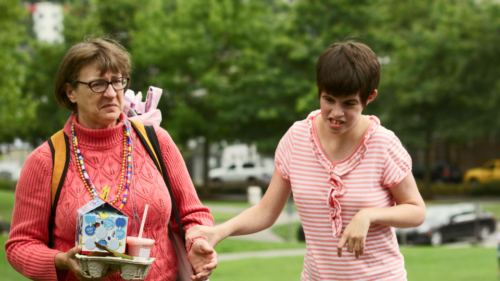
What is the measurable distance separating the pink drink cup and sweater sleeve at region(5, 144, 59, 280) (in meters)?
0.37

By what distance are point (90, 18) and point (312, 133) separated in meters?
31.1

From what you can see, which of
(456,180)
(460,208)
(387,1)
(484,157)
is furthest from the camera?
(484,157)

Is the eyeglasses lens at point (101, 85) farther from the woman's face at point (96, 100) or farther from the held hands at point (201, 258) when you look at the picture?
the held hands at point (201, 258)

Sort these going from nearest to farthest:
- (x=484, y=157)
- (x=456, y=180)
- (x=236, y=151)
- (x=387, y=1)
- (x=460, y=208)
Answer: (x=460, y=208), (x=387, y=1), (x=456, y=180), (x=484, y=157), (x=236, y=151)

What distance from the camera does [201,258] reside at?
2912 millimetres

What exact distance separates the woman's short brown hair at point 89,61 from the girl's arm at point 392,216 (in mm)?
1316

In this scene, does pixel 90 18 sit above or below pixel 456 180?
above

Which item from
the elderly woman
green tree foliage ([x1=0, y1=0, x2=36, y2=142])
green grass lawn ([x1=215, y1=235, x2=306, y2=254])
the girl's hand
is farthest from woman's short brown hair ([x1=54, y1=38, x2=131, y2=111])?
green tree foliage ([x1=0, y1=0, x2=36, y2=142])

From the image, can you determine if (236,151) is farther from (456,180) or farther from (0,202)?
(0,202)

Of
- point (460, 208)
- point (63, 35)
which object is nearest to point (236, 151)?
point (63, 35)

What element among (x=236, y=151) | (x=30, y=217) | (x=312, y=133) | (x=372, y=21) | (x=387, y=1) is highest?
(x=387, y=1)

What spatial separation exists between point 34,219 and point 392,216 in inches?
64.8

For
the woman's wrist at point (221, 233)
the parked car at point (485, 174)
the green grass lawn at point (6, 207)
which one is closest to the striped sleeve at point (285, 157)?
the woman's wrist at point (221, 233)

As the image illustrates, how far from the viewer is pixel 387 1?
38906 millimetres
